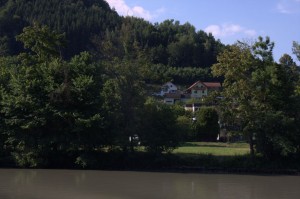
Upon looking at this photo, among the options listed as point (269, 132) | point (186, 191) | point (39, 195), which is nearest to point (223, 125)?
point (269, 132)

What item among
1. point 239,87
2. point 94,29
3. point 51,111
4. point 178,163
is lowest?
point 178,163

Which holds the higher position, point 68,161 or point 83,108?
point 83,108

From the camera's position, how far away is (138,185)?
2541 cm

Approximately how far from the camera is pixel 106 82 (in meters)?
34.8

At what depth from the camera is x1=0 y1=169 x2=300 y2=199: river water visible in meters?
22.0

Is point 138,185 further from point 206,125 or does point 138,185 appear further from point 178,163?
point 206,125

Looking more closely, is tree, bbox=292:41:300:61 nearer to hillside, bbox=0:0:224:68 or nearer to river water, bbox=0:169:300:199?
river water, bbox=0:169:300:199

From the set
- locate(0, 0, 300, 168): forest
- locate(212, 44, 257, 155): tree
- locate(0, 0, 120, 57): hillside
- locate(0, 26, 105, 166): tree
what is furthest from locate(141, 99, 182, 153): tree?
locate(0, 0, 120, 57): hillside

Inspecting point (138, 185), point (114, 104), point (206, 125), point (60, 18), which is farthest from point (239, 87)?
point (60, 18)

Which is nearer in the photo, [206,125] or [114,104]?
[114,104]

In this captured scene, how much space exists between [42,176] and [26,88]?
7.41m

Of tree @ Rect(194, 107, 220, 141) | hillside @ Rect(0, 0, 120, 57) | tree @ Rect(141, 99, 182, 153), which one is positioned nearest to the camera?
tree @ Rect(141, 99, 182, 153)

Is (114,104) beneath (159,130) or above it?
above

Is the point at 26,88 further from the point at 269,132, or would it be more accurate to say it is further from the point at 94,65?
the point at 269,132
